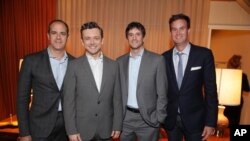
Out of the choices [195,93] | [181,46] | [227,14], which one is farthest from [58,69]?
[227,14]

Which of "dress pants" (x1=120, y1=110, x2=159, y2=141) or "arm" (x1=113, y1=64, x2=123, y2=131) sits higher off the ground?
"arm" (x1=113, y1=64, x2=123, y2=131)

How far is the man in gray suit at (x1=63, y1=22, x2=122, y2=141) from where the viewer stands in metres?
1.92

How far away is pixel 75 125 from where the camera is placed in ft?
6.37

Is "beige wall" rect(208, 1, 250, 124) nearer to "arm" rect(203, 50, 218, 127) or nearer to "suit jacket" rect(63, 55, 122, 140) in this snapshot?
"arm" rect(203, 50, 218, 127)

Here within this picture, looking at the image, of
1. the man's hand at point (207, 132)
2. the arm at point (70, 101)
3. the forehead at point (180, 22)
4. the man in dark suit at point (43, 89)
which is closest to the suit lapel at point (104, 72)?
the arm at point (70, 101)

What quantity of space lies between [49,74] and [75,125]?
0.46 m

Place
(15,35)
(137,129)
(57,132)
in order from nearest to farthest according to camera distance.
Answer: (57,132), (137,129), (15,35)

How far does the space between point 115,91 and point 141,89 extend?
25cm

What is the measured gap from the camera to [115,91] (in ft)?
6.70

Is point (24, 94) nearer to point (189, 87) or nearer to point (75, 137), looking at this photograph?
point (75, 137)

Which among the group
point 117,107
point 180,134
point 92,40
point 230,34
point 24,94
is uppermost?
point 230,34

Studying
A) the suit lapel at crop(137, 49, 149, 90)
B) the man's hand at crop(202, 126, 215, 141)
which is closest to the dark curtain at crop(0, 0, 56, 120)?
the suit lapel at crop(137, 49, 149, 90)

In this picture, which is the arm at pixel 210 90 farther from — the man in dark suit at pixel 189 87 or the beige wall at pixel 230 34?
the beige wall at pixel 230 34

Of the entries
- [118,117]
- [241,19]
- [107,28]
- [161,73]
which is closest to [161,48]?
[107,28]
